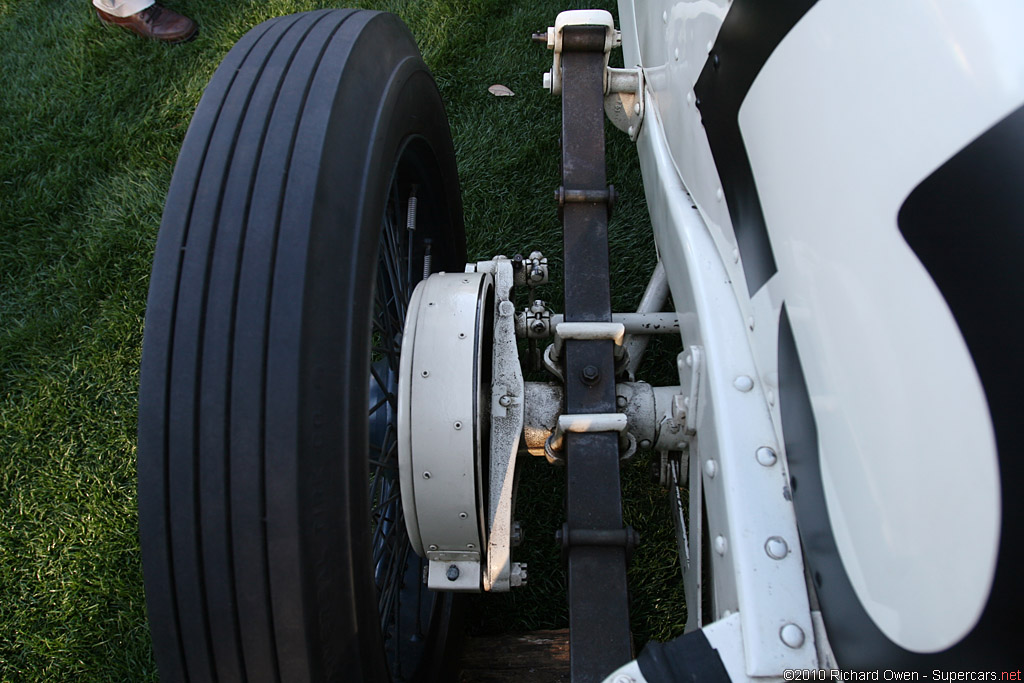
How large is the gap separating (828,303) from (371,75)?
86 cm

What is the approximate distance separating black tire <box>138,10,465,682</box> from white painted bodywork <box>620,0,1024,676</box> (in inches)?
22.0

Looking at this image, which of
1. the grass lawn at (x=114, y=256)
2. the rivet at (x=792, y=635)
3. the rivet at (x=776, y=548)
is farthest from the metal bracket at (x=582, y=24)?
the rivet at (x=792, y=635)

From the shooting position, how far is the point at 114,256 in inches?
100.0

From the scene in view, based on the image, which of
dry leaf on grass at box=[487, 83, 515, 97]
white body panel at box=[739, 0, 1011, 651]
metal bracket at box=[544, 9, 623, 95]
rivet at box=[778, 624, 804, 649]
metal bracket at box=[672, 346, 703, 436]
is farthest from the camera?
dry leaf on grass at box=[487, 83, 515, 97]

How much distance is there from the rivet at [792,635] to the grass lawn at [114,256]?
3.12ft

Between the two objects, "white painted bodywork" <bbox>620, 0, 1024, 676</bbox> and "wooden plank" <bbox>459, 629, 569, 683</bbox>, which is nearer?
"white painted bodywork" <bbox>620, 0, 1024, 676</bbox>

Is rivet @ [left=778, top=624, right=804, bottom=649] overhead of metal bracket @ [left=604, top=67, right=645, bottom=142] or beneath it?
beneath

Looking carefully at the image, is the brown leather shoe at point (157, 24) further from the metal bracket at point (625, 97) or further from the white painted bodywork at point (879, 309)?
the white painted bodywork at point (879, 309)

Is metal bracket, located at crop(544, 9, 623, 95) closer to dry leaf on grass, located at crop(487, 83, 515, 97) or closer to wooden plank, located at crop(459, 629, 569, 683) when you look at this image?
dry leaf on grass, located at crop(487, 83, 515, 97)

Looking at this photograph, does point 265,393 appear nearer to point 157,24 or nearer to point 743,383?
point 743,383

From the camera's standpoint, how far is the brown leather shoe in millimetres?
3082

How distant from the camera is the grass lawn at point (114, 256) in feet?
6.05

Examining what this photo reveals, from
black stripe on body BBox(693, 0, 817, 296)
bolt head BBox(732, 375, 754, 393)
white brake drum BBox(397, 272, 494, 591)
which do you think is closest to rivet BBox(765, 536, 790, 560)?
bolt head BBox(732, 375, 754, 393)

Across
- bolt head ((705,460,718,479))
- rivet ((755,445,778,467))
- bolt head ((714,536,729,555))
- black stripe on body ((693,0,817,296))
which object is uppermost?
black stripe on body ((693,0,817,296))
